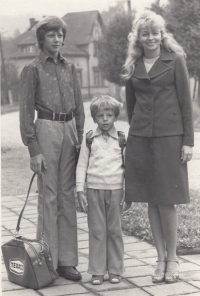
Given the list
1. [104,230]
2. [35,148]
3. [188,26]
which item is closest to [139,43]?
[35,148]

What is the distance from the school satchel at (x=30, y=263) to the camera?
3.30m

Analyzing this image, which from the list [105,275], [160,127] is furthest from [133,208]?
[160,127]

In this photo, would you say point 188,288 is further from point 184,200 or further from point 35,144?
point 35,144

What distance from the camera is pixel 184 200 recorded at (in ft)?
11.2

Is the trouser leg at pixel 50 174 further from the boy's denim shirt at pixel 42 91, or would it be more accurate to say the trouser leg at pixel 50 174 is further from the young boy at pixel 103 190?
the young boy at pixel 103 190

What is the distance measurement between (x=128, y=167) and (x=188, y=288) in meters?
0.87

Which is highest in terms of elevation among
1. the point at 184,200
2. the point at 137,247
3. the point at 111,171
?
the point at 111,171

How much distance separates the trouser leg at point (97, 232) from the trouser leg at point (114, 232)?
29 mm

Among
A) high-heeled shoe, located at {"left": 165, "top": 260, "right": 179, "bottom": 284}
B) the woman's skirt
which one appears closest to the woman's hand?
the woman's skirt

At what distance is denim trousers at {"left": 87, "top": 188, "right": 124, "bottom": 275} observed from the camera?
3412 mm

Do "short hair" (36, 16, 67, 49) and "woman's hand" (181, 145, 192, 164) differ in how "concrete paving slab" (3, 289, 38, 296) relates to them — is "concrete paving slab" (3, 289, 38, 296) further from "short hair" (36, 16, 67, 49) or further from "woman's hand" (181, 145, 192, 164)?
"short hair" (36, 16, 67, 49)

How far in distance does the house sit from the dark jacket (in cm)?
251

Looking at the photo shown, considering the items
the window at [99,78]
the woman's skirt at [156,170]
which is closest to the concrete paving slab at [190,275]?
the woman's skirt at [156,170]

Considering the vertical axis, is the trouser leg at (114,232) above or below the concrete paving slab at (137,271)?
above
